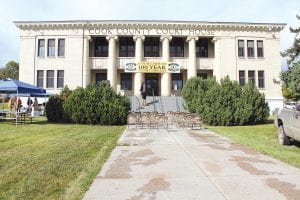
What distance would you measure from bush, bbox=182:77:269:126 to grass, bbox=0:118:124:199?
10304 millimetres

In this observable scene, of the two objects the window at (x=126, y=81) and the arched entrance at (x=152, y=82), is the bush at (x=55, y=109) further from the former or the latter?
the arched entrance at (x=152, y=82)

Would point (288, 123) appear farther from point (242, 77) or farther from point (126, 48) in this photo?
point (126, 48)

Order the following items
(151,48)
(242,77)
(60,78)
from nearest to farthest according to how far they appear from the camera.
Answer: (60,78) → (242,77) → (151,48)

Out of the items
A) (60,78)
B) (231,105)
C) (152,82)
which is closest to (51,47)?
(60,78)

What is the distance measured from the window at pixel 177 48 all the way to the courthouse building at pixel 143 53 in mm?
1470

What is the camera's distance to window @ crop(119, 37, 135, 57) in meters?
40.6

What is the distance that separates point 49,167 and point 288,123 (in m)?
8.05

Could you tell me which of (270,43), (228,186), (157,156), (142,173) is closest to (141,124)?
(157,156)

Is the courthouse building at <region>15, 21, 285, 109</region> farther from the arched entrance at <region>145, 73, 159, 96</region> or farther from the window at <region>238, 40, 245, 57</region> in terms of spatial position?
the arched entrance at <region>145, 73, 159, 96</region>

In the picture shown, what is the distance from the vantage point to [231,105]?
67.8 ft

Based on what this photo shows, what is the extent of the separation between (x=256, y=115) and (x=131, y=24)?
21340mm

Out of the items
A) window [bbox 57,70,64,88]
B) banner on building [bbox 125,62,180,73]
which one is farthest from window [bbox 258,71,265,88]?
window [bbox 57,70,64,88]

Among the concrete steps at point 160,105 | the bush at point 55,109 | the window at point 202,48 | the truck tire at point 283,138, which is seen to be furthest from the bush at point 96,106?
the window at point 202,48

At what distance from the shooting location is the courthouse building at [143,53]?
3784cm
